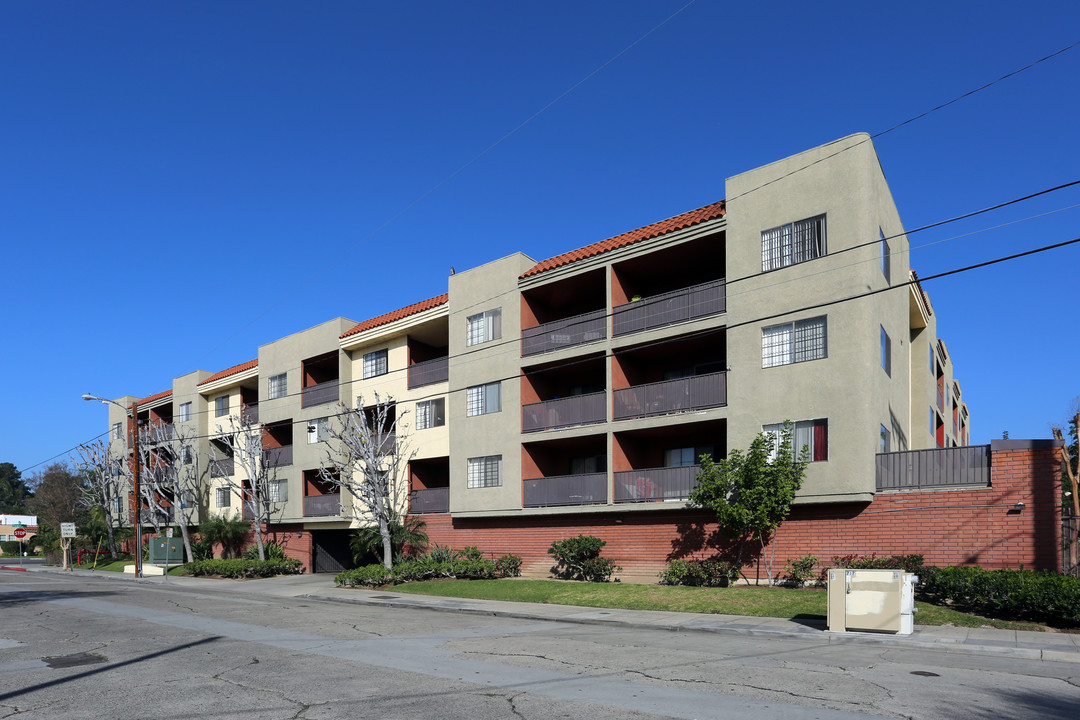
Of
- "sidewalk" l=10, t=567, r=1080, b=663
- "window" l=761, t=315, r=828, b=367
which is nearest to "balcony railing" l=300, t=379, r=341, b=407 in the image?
"sidewalk" l=10, t=567, r=1080, b=663

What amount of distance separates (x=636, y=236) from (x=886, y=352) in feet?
28.5

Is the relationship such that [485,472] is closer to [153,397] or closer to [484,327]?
[484,327]

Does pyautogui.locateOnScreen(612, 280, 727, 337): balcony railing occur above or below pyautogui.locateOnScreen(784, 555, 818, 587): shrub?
above

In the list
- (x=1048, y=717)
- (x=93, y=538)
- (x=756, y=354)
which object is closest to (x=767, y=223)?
(x=756, y=354)

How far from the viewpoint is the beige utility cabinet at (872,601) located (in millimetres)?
15672

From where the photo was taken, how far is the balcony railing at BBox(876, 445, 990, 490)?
21141 millimetres

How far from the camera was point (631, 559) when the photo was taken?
26828 millimetres

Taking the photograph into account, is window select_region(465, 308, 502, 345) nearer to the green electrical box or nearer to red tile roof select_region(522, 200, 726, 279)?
red tile roof select_region(522, 200, 726, 279)

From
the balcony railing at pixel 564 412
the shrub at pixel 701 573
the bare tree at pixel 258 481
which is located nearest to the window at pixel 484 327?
the balcony railing at pixel 564 412

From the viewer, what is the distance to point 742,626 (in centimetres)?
1720

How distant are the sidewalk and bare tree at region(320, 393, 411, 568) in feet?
12.4

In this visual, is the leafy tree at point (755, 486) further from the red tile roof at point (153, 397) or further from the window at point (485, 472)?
the red tile roof at point (153, 397)

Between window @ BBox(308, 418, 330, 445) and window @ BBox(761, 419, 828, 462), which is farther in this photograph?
window @ BBox(308, 418, 330, 445)

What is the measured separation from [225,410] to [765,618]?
37.9m
